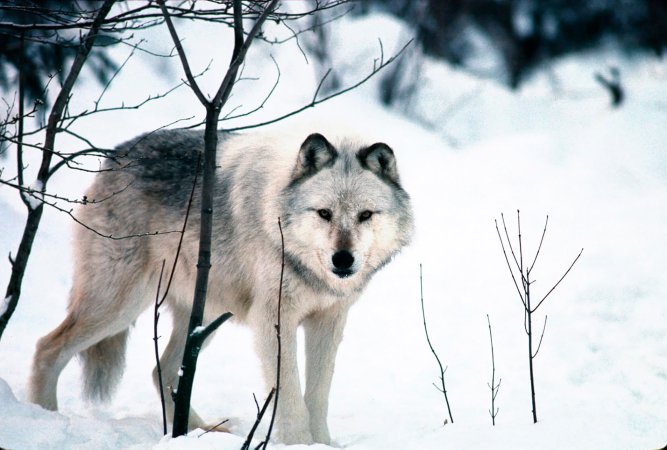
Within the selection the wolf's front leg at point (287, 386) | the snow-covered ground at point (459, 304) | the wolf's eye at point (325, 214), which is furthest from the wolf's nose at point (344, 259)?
the snow-covered ground at point (459, 304)

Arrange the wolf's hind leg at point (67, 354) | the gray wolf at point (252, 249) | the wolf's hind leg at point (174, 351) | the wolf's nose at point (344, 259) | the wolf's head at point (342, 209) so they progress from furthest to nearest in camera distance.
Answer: the wolf's hind leg at point (174, 351) → the wolf's hind leg at point (67, 354) → the gray wolf at point (252, 249) → the wolf's head at point (342, 209) → the wolf's nose at point (344, 259)

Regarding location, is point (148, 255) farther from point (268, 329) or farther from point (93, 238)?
point (268, 329)

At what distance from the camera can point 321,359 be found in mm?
4184

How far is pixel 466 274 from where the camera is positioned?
7176 millimetres

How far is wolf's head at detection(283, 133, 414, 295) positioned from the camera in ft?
11.8

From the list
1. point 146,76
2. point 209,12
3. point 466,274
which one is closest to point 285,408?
point 209,12

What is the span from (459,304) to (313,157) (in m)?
3.25

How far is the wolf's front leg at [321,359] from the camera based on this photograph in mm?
4145

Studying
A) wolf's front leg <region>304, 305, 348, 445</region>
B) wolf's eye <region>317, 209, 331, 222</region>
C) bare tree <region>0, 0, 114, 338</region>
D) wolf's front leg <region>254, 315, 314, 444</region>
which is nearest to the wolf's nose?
wolf's eye <region>317, 209, 331, 222</region>

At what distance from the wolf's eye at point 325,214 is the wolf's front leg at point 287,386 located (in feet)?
1.94

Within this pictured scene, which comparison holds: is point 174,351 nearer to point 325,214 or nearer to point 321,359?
point 321,359

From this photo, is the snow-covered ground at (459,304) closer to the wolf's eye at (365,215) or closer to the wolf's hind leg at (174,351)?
the wolf's hind leg at (174,351)

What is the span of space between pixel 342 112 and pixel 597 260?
16.2ft

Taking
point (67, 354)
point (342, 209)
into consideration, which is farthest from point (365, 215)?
point (67, 354)
